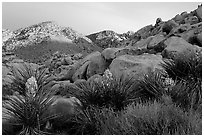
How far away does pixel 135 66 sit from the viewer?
1118cm

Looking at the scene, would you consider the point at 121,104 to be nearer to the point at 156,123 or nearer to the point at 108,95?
the point at 108,95

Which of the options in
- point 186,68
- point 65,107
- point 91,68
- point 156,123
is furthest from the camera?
point 91,68

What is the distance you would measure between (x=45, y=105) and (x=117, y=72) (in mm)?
3995

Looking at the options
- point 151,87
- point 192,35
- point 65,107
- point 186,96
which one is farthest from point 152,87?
point 192,35

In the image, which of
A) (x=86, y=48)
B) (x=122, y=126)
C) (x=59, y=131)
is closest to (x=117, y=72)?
(x=59, y=131)

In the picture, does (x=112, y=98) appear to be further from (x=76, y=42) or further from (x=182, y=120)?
(x=76, y=42)

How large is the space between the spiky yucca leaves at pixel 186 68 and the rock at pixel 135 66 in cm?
72

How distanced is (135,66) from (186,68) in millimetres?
1965

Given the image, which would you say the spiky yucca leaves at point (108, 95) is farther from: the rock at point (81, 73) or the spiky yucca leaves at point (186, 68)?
the rock at point (81, 73)

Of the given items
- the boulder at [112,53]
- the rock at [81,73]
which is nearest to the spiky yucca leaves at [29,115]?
the rock at [81,73]

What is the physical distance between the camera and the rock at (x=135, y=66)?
10.7 m

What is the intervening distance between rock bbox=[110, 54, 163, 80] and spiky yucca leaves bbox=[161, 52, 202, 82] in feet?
2.36

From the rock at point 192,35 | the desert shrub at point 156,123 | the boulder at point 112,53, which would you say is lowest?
the desert shrub at point 156,123

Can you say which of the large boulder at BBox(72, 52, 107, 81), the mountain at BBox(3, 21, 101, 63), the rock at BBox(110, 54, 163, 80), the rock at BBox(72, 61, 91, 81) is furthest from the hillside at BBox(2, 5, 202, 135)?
the mountain at BBox(3, 21, 101, 63)
